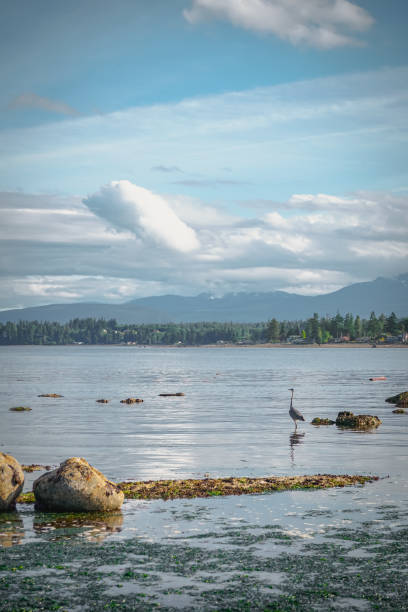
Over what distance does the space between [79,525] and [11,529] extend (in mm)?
1955

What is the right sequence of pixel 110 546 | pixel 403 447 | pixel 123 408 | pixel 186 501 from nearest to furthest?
1. pixel 110 546
2. pixel 186 501
3. pixel 403 447
4. pixel 123 408

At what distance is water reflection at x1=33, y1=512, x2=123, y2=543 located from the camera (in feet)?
64.6

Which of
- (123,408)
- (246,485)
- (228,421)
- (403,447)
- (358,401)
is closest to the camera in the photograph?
(246,485)

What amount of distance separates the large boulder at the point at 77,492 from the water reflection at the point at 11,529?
3.69ft

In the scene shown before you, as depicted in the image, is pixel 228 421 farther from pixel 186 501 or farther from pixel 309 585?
pixel 309 585

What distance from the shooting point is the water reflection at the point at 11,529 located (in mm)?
18845

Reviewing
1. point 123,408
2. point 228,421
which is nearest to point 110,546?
point 228,421

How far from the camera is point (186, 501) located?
78.7 feet

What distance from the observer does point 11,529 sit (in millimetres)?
20250

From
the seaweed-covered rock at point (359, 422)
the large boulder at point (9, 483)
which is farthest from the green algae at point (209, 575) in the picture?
the seaweed-covered rock at point (359, 422)

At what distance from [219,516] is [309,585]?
6496 mm

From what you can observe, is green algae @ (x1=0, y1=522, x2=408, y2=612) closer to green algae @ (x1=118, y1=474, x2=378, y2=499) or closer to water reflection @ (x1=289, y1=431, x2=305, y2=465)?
green algae @ (x1=118, y1=474, x2=378, y2=499)

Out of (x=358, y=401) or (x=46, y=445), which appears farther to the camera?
(x=358, y=401)

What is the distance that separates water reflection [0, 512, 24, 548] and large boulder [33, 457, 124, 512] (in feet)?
3.69
